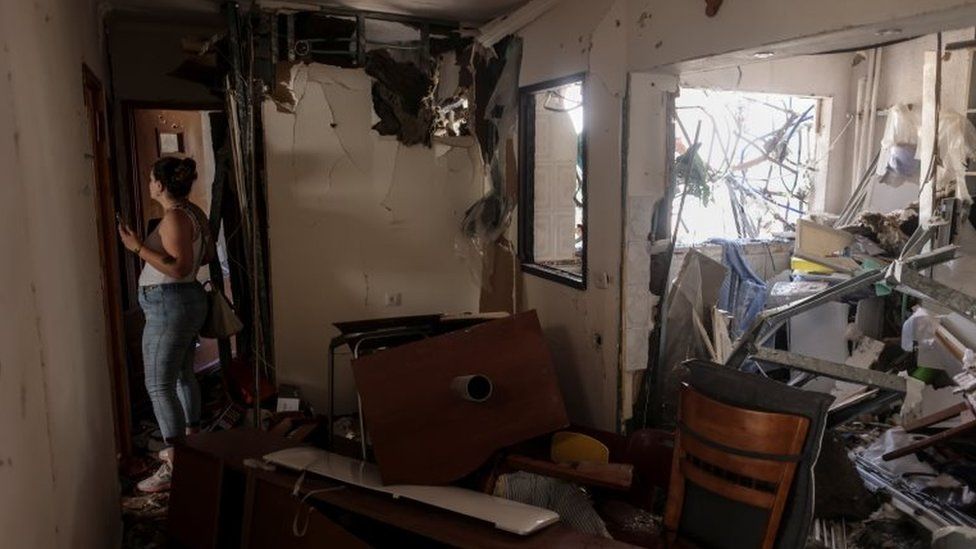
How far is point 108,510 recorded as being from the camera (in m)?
2.40

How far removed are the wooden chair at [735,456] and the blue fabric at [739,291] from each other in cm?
283

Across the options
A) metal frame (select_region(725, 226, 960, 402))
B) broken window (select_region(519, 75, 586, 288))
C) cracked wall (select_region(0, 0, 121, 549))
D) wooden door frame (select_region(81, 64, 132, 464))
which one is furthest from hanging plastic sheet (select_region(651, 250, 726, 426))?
wooden door frame (select_region(81, 64, 132, 464))

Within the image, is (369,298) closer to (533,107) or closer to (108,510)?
(533,107)

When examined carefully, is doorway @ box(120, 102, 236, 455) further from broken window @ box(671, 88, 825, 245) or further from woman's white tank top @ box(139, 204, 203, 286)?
broken window @ box(671, 88, 825, 245)

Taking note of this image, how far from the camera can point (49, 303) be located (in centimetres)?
168

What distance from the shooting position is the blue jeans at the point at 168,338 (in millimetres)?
2932

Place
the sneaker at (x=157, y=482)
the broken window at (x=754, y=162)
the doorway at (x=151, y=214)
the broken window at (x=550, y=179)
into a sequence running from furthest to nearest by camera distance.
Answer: the broken window at (x=754, y=162), the doorway at (x=151, y=214), the broken window at (x=550, y=179), the sneaker at (x=157, y=482)

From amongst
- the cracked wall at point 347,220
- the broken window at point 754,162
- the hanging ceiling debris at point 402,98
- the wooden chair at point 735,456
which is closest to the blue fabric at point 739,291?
the broken window at point 754,162

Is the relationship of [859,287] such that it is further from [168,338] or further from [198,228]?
[168,338]

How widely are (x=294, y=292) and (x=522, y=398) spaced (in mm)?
1817

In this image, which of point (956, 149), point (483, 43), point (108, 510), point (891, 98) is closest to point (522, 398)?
point (108, 510)

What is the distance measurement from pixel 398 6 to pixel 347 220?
1.21m

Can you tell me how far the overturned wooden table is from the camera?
6.51 feet

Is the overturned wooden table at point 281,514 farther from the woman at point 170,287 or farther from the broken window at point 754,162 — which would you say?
the broken window at point 754,162
